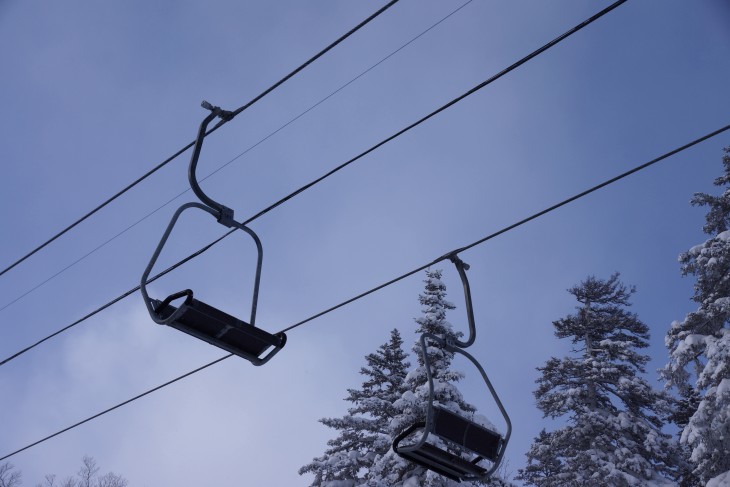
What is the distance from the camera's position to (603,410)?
27.0 m

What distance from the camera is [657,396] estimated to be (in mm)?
26516

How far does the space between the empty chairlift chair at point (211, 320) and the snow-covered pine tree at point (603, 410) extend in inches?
826

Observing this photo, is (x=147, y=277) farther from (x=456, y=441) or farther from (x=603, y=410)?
(x=603, y=410)

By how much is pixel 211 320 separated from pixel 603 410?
81.0 feet

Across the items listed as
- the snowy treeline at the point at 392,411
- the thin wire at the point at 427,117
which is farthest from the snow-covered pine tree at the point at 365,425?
the thin wire at the point at 427,117

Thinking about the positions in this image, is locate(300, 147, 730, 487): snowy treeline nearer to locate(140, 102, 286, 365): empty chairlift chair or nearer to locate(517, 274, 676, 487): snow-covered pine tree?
locate(517, 274, 676, 487): snow-covered pine tree

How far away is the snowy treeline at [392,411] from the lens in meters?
20.7

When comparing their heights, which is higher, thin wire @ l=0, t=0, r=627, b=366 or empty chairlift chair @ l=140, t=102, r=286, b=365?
thin wire @ l=0, t=0, r=627, b=366

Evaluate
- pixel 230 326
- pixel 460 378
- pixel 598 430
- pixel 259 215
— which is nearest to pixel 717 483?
pixel 460 378

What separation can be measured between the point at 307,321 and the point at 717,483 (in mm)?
13409

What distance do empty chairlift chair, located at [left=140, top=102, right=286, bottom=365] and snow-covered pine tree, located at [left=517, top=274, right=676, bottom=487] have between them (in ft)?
68.9

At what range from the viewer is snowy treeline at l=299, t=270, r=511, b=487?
68.0 ft

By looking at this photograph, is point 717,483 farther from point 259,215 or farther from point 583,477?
point 259,215

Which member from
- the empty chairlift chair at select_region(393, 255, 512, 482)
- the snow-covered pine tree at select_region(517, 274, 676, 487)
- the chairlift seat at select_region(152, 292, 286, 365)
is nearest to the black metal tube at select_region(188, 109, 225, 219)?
the chairlift seat at select_region(152, 292, 286, 365)
